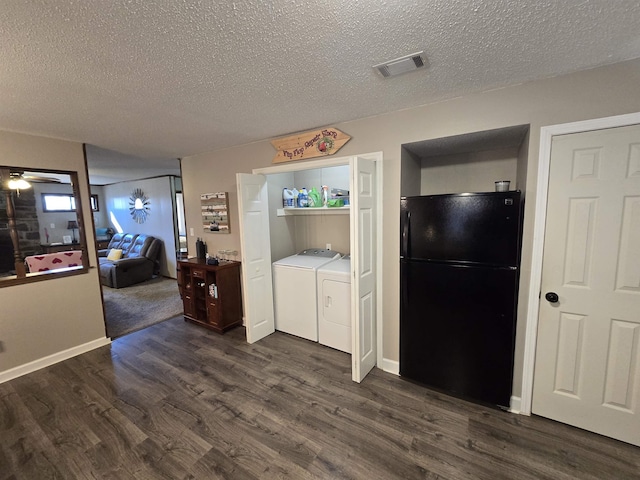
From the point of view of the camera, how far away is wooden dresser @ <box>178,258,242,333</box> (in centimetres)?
345

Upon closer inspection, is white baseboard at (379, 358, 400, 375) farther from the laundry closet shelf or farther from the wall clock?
the wall clock

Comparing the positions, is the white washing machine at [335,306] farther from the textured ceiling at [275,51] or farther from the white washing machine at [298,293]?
the textured ceiling at [275,51]

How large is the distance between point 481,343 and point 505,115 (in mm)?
1719

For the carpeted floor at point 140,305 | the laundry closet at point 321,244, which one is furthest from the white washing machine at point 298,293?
the carpeted floor at point 140,305

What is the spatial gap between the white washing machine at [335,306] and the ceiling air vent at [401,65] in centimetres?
185

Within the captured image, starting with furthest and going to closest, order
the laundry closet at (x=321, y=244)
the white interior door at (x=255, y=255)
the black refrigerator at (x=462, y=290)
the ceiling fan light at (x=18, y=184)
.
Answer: the white interior door at (x=255, y=255)
the ceiling fan light at (x=18, y=184)
the laundry closet at (x=321, y=244)
the black refrigerator at (x=462, y=290)

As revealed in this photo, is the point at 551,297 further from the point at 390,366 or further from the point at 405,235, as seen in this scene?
the point at 390,366

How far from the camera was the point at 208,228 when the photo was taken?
A: 12.8 ft

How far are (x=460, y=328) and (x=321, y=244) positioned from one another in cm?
203

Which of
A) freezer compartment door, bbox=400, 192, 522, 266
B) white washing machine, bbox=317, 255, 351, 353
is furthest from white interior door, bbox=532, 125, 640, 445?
white washing machine, bbox=317, 255, 351, 353

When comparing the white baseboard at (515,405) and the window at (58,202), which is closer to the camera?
the white baseboard at (515,405)

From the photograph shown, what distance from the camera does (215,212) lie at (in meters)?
3.75

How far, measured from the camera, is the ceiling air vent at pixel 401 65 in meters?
1.48

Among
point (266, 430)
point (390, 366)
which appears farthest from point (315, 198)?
point (266, 430)
